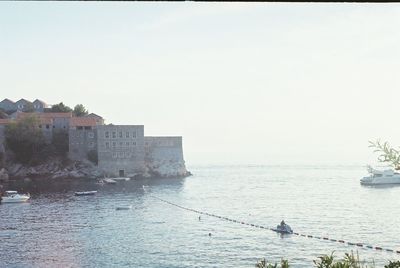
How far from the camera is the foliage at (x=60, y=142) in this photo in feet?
326

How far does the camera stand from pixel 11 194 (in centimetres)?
7056

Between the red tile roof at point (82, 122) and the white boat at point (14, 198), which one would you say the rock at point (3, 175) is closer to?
the red tile roof at point (82, 122)

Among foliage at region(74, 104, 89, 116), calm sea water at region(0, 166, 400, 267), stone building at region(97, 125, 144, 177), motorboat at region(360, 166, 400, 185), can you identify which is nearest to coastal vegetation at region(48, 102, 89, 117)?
foliage at region(74, 104, 89, 116)

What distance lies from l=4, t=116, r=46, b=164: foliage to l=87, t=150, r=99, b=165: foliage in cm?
912

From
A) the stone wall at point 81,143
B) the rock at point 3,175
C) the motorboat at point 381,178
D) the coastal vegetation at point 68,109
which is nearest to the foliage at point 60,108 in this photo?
the coastal vegetation at point 68,109

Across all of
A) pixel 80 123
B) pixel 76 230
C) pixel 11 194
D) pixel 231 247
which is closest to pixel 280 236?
pixel 231 247

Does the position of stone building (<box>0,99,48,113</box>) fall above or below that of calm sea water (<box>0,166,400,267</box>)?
above

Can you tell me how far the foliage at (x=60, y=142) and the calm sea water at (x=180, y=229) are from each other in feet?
80.9

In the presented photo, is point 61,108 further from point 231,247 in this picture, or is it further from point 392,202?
point 231,247

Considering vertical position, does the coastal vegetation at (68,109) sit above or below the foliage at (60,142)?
above

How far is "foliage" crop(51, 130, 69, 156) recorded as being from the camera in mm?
99312

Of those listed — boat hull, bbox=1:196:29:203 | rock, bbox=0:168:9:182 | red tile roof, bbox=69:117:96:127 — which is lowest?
boat hull, bbox=1:196:29:203

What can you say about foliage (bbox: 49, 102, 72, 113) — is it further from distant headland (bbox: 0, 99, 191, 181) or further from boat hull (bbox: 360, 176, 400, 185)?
boat hull (bbox: 360, 176, 400, 185)

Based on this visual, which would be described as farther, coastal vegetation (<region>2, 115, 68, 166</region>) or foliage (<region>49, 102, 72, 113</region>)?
foliage (<region>49, 102, 72, 113</region>)
